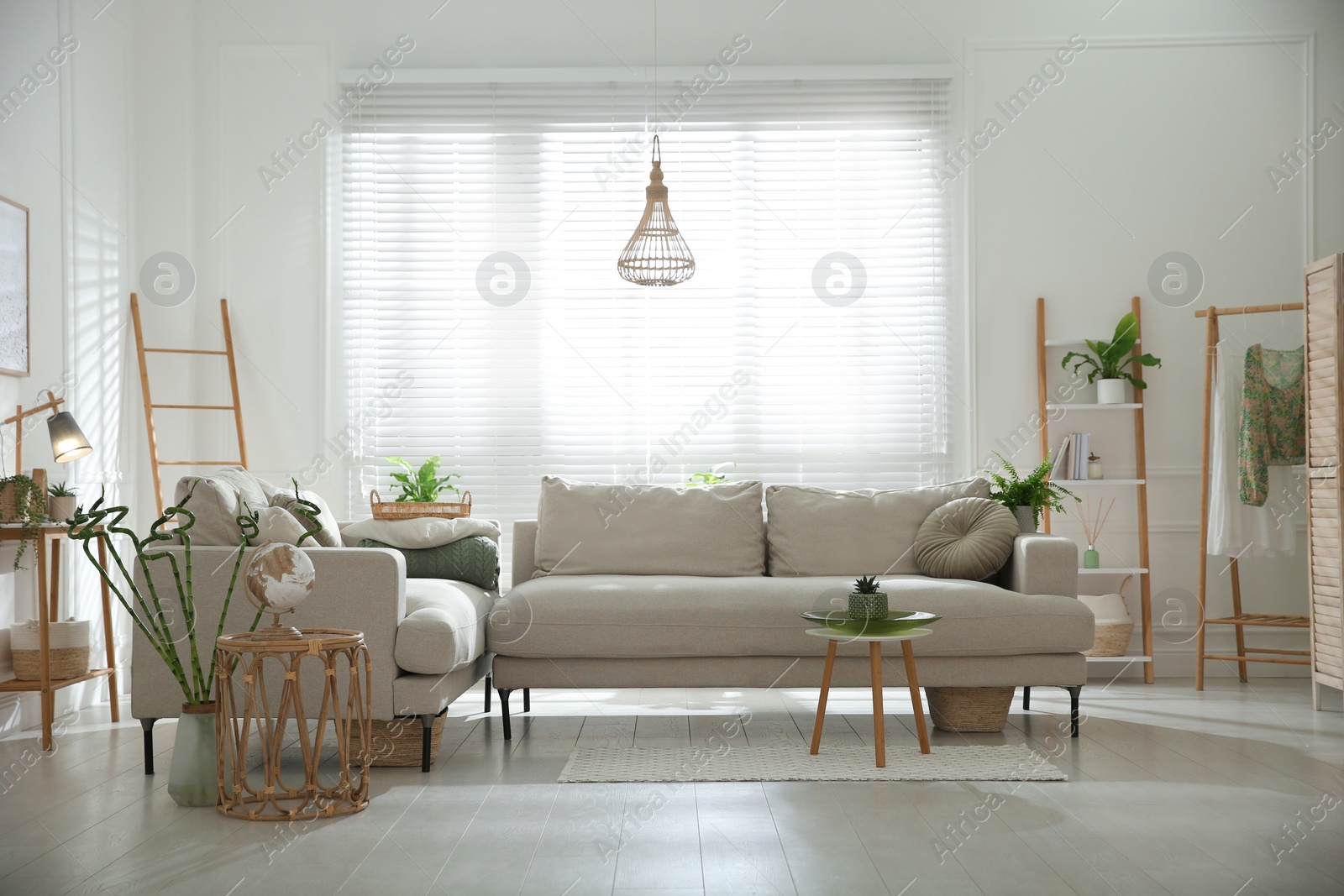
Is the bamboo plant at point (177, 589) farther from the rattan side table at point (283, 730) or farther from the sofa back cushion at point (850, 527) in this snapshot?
the sofa back cushion at point (850, 527)

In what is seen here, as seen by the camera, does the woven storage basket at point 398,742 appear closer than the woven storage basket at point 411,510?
Yes

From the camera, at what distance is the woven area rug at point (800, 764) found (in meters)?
3.00

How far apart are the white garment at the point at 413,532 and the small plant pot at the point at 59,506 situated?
915 mm

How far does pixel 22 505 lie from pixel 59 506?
143 millimetres

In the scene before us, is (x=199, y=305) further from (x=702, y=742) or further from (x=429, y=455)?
(x=702, y=742)

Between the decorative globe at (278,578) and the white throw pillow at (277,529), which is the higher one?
the white throw pillow at (277,529)

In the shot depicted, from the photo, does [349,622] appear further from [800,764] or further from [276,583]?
[800,764]

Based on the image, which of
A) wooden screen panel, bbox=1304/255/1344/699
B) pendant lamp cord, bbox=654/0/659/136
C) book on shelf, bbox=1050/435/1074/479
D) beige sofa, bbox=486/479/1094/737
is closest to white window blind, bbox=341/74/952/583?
pendant lamp cord, bbox=654/0/659/136

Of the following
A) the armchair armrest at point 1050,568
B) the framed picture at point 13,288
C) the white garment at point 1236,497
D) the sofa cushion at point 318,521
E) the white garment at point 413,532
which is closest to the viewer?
the sofa cushion at point 318,521

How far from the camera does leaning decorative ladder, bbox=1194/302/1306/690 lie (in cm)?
455

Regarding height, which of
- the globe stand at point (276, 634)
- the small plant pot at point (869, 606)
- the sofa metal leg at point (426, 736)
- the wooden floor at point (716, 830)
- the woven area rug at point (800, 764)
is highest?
the globe stand at point (276, 634)

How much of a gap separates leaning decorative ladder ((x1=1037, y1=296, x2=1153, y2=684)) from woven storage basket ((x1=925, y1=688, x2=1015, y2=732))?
1.34m

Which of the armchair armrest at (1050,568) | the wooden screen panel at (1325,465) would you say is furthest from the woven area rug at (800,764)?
the wooden screen panel at (1325,465)

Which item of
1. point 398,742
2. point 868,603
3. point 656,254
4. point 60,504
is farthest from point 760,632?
point 60,504
